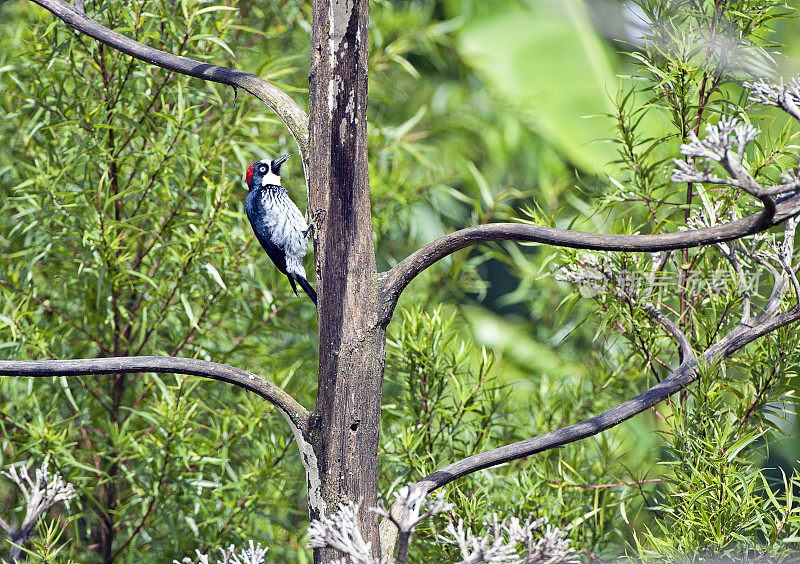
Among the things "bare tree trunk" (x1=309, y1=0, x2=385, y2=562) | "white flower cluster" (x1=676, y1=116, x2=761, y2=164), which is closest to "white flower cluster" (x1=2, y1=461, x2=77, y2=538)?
"bare tree trunk" (x1=309, y1=0, x2=385, y2=562)

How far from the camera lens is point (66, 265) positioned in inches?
39.6

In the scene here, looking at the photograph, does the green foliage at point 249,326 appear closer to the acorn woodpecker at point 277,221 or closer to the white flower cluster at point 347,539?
the acorn woodpecker at point 277,221

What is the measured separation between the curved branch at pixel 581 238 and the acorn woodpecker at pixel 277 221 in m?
0.13

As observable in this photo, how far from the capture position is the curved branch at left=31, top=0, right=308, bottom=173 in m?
0.56

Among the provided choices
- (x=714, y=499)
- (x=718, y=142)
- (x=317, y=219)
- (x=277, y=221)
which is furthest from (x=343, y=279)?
(x=714, y=499)

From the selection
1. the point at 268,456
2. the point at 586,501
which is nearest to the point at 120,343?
the point at 268,456

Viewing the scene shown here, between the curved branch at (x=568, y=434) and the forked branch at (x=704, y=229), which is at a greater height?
the forked branch at (x=704, y=229)

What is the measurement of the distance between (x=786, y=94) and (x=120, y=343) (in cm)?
82

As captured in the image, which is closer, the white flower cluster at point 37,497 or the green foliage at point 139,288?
the white flower cluster at point 37,497

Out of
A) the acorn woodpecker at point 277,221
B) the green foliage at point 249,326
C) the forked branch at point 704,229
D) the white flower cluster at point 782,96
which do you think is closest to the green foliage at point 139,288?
the green foliage at point 249,326

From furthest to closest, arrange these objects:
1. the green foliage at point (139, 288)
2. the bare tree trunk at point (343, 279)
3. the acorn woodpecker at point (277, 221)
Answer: the green foliage at point (139, 288), the acorn woodpecker at point (277, 221), the bare tree trunk at point (343, 279)

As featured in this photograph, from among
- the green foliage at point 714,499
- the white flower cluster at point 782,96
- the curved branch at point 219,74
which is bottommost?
the green foliage at point 714,499

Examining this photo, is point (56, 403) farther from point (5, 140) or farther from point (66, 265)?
point (5, 140)

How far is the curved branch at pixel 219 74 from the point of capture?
56 cm
